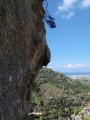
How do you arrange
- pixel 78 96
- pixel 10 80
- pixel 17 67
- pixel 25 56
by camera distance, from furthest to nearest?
pixel 78 96 < pixel 25 56 < pixel 17 67 < pixel 10 80

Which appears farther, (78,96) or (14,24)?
(78,96)

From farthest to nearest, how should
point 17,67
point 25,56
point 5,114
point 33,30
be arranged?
point 33,30, point 25,56, point 17,67, point 5,114

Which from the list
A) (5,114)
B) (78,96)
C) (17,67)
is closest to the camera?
(5,114)

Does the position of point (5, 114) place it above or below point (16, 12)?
below

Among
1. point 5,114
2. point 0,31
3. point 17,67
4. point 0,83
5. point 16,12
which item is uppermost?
point 16,12

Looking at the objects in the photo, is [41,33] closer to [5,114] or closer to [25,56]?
[25,56]

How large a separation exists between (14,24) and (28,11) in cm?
239

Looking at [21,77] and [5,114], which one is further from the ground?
[21,77]

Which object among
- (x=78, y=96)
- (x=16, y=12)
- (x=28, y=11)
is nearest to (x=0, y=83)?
(x=16, y=12)

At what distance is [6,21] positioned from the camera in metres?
12.0

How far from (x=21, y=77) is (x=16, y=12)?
3572 mm

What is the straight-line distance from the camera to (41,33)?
18.2 metres

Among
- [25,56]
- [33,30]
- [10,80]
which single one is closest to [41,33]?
[33,30]

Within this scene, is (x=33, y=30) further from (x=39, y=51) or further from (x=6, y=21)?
(x=6, y=21)
